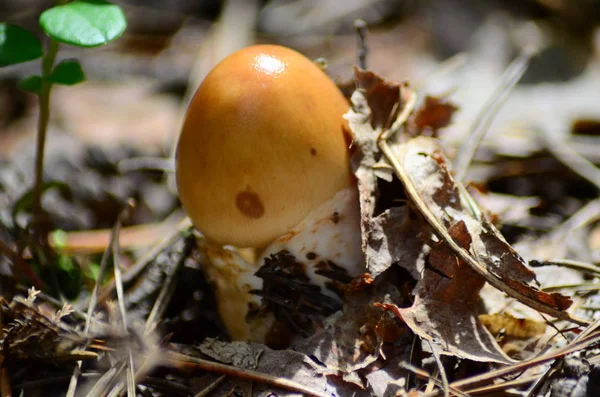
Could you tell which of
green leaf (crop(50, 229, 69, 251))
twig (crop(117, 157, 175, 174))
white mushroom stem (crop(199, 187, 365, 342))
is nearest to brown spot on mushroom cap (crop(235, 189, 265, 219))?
white mushroom stem (crop(199, 187, 365, 342))

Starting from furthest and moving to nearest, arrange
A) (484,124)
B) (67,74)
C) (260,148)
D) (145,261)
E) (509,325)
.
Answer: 1. (484,124)
2. (145,261)
3. (67,74)
4. (509,325)
5. (260,148)

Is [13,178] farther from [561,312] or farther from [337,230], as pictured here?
[561,312]

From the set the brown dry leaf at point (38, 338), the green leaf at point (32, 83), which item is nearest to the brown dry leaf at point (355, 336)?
the brown dry leaf at point (38, 338)

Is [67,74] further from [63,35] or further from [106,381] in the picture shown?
[106,381]

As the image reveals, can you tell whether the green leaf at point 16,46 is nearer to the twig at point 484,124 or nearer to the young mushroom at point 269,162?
the young mushroom at point 269,162

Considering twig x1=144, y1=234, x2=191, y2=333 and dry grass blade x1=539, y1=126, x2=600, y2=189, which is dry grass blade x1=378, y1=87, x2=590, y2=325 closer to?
twig x1=144, y1=234, x2=191, y2=333

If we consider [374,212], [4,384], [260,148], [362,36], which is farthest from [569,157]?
[4,384]
